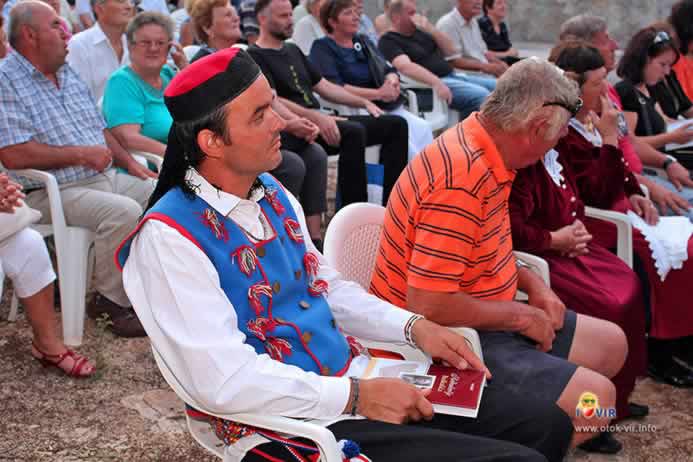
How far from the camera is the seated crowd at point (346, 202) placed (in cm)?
173

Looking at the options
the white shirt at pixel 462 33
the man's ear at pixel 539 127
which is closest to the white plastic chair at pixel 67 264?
the man's ear at pixel 539 127

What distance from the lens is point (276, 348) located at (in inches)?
70.5

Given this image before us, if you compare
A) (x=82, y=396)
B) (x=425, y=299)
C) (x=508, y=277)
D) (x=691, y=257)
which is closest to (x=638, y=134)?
(x=691, y=257)

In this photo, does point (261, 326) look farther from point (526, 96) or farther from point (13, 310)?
point (13, 310)

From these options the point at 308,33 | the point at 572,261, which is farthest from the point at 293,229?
the point at 308,33

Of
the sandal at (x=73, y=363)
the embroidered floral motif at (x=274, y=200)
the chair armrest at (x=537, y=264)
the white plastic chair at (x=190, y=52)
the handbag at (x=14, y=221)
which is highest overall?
the embroidered floral motif at (x=274, y=200)

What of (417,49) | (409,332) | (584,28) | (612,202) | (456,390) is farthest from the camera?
(417,49)

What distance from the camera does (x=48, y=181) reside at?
3539 millimetres

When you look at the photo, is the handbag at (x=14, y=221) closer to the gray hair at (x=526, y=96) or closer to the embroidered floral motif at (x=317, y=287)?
the embroidered floral motif at (x=317, y=287)

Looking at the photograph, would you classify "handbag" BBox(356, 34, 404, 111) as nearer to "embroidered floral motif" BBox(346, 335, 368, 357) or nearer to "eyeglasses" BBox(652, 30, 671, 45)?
"eyeglasses" BBox(652, 30, 671, 45)

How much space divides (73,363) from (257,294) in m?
1.80

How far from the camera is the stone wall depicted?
9.64 m

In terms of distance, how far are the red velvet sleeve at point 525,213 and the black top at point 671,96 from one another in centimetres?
219

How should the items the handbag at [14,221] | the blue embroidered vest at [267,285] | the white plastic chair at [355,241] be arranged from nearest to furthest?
the blue embroidered vest at [267,285], the white plastic chair at [355,241], the handbag at [14,221]
